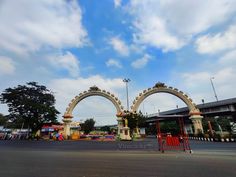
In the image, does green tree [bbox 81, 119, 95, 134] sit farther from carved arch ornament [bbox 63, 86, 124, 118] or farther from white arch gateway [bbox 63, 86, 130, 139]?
carved arch ornament [bbox 63, 86, 124, 118]

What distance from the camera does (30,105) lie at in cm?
4772

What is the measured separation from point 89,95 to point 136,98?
1161cm

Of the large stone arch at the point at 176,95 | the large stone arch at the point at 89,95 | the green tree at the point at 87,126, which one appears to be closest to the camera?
the large stone arch at the point at 176,95

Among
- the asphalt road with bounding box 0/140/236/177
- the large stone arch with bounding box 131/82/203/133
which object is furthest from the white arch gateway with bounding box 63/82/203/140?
the asphalt road with bounding box 0/140/236/177

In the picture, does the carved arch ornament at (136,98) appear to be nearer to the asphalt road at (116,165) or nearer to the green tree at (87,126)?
the asphalt road at (116,165)

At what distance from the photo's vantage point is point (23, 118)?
1921 inches

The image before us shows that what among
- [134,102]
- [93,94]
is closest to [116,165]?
[134,102]

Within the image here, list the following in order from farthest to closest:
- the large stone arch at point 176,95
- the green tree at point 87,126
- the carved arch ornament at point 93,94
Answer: the green tree at point 87,126 → the carved arch ornament at point 93,94 → the large stone arch at point 176,95

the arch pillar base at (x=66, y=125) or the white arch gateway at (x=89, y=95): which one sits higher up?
the white arch gateway at (x=89, y=95)

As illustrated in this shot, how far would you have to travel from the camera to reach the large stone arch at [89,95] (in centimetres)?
4621

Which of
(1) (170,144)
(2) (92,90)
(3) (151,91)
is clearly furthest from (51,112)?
(1) (170,144)

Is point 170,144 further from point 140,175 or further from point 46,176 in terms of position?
point 46,176

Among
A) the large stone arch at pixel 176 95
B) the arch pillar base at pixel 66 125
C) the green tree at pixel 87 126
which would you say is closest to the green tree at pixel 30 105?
the arch pillar base at pixel 66 125

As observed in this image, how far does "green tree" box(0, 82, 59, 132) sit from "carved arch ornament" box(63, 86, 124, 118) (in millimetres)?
6576
